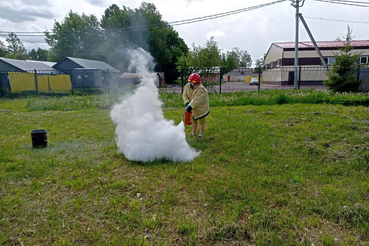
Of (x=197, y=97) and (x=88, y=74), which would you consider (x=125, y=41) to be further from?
(x=197, y=97)

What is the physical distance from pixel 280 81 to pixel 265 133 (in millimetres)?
28877

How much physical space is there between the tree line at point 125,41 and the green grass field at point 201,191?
9.89m

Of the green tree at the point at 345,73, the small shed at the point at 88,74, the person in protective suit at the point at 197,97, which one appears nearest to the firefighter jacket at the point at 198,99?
the person in protective suit at the point at 197,97

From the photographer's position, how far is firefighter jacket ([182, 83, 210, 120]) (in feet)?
A: 21.0

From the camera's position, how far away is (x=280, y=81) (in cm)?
3331

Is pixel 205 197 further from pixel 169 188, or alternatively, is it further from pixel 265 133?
pixel 265 133

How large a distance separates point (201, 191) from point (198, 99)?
2.90 metres

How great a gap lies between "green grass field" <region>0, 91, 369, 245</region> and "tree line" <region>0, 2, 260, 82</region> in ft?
32.5

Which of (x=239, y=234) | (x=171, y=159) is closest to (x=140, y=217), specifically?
(x=239, y=234)

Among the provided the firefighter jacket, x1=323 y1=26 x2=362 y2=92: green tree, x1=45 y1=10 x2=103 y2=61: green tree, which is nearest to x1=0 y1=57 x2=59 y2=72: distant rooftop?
x1=45 y1=10 x2=103 y2=61: green tree

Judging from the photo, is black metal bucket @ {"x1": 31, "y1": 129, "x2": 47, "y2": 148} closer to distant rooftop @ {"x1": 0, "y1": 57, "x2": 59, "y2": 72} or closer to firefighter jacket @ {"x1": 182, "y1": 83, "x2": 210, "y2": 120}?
firefighter jacket @ {"x1": 182, "y1": 83, "x2": 210, "y2": 120}

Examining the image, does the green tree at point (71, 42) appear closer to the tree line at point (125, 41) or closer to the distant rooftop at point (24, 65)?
the tree line at point (125, 41)

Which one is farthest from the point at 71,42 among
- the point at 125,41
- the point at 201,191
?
the point at 201,191

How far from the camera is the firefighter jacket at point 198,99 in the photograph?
21.0 ft
